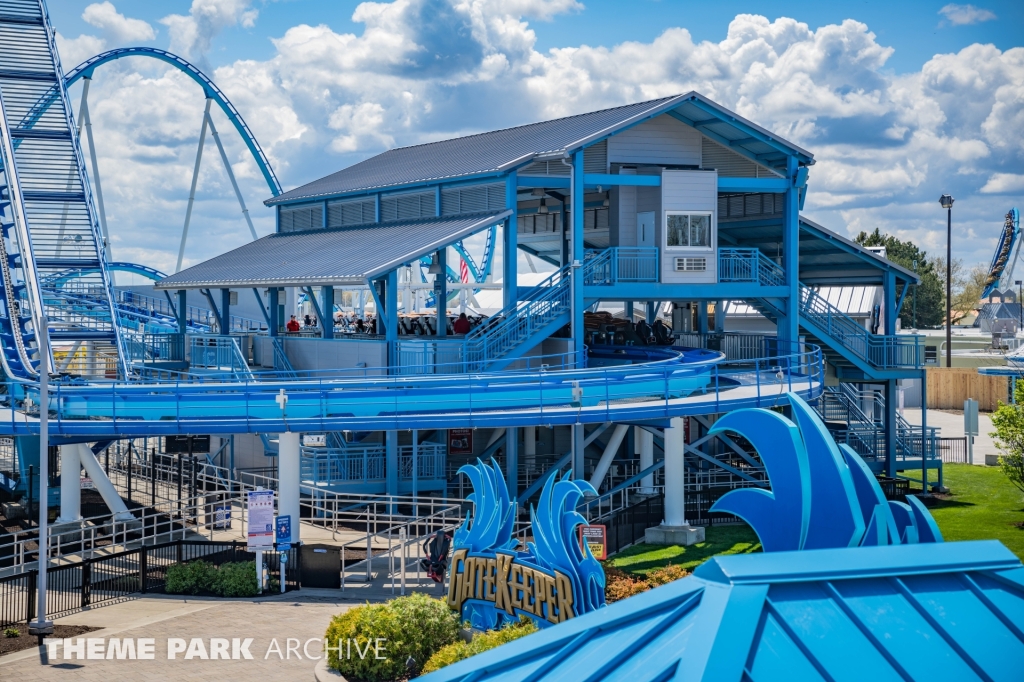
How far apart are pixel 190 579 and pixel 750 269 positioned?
20.1 meters

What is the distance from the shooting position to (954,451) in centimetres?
4962

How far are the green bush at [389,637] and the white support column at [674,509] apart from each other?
10.7 metres

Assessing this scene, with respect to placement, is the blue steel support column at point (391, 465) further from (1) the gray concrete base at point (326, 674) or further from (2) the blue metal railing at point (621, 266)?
(1) the gray concrete base at point (326, 674)

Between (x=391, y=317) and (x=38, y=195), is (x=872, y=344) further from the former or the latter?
(x=38, y=195)

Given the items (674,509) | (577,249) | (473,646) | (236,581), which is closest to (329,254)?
(577,249)

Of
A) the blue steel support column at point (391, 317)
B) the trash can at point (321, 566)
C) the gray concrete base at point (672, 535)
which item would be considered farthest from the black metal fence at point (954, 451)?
the trash can at point (321, 566)

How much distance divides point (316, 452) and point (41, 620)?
35.3 feet

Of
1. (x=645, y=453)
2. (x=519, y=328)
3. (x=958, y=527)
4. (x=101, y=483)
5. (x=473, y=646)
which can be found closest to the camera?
(x=473, y=646)

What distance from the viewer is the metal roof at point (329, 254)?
3222 centimetres

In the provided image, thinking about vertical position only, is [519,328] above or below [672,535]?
above

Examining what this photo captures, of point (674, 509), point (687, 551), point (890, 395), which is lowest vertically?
point (687, 551)

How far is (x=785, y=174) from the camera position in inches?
1501

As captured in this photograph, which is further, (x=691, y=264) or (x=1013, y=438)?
(x=691, y=264)

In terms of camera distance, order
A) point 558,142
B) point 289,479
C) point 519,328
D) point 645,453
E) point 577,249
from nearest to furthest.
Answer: point 289,479, point 645,453, point 519,328, point 577,249, point 558,142
